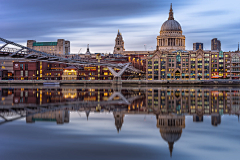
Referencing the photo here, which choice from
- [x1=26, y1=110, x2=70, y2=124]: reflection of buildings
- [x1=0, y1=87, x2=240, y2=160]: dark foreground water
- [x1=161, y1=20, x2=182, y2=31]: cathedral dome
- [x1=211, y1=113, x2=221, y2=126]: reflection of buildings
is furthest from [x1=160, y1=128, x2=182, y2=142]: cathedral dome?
[x1=161, y1=20, x2=182, y2=31]: cathedral dome

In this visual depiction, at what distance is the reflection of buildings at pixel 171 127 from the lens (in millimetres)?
13224

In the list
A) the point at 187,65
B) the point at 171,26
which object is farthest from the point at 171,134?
the point at 171,26

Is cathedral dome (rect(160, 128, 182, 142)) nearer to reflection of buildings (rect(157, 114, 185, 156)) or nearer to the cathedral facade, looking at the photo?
reflection of buildings (rect(157, 114, 185, 156))

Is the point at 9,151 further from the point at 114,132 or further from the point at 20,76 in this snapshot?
the point at 20,76

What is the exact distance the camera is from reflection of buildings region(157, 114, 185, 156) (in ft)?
43.4

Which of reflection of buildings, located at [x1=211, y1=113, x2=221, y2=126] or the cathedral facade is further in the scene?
the cathedral facade

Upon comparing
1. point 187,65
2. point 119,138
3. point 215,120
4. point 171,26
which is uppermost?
point 171,26

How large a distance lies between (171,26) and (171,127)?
17318 cm

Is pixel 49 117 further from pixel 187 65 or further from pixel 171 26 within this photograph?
pixel 171 26

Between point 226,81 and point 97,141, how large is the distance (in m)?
91.8

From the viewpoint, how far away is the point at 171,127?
50.7 ft

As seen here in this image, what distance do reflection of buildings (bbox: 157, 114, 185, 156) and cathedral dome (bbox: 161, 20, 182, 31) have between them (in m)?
168

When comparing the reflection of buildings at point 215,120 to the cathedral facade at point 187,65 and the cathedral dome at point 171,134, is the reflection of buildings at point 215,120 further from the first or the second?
the cathedral facade at point 187,65

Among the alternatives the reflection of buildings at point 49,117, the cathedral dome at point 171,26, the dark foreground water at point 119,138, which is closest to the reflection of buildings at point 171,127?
the dark foreground water at point 119,138
